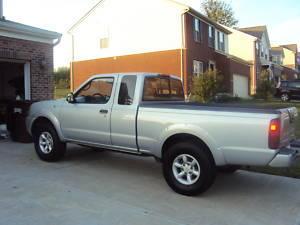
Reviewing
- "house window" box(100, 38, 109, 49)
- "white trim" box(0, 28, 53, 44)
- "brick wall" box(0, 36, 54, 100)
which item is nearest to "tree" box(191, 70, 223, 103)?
"house window" box(100, 38, 109, 49)

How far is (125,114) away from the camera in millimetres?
6609

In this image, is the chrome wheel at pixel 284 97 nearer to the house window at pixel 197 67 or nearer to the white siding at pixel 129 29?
the house window at pixel 197 67

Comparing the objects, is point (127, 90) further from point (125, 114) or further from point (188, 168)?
point (188, 168)

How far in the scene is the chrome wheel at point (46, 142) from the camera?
7.90 metres

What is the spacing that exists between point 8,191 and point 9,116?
18.1ft

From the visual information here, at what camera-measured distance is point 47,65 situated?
12156 millimetres

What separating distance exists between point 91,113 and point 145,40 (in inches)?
809

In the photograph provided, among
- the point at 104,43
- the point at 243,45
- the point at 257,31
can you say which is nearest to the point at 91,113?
the point at 104,43

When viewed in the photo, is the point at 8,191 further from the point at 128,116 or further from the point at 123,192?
the point at 128,116

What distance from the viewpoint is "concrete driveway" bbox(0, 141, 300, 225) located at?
4.91 m

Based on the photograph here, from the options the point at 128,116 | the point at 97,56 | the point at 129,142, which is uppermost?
the point at 97,56

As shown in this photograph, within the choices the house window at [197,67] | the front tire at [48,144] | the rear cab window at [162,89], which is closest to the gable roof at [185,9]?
the house window at [197,67]

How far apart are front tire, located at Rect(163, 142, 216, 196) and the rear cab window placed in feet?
4.08

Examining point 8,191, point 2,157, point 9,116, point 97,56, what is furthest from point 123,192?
point 97,56
